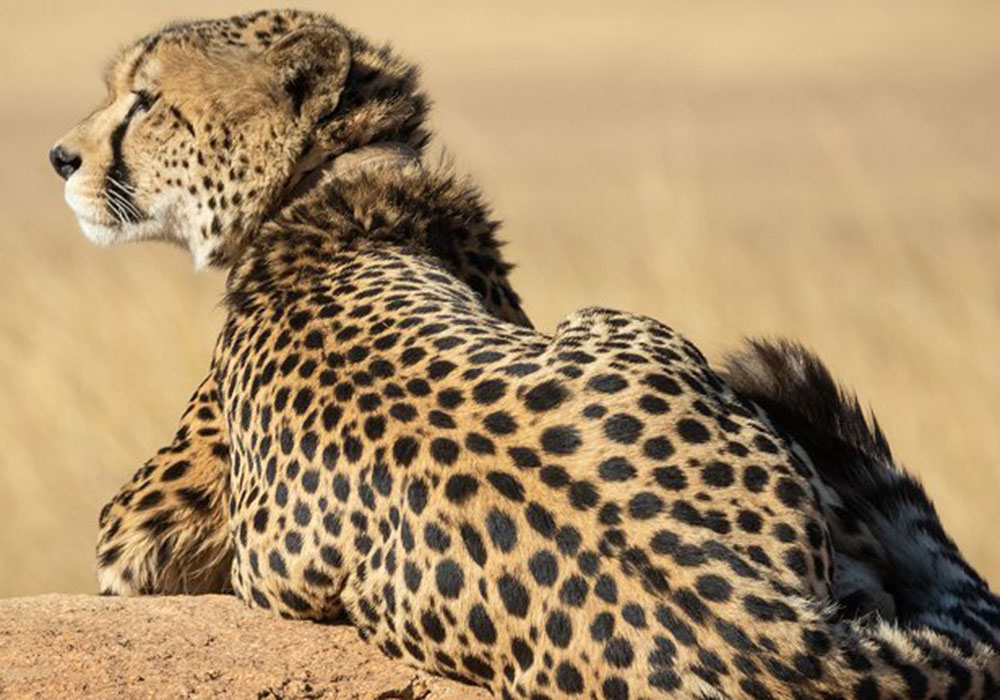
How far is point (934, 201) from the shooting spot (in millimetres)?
11820

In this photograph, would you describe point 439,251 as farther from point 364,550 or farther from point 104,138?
point 364,550

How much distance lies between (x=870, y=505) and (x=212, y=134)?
53.0 inches

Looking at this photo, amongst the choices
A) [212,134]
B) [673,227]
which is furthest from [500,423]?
[673,227]

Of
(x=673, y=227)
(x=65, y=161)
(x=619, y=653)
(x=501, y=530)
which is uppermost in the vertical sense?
(x=673, y=227)

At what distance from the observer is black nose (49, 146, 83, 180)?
3662 mm

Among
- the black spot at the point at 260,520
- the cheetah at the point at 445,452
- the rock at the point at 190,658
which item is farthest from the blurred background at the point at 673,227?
the rock at the point at 190,658

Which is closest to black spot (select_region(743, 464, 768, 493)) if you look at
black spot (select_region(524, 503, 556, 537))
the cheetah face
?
black spot (select_region(524, 503, 556, 537))

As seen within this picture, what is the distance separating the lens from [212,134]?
3.57m

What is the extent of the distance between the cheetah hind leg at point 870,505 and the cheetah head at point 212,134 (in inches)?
36.3

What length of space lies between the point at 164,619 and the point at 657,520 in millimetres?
811

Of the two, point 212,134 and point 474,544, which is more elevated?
point 212,134

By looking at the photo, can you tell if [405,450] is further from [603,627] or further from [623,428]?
[603,627]

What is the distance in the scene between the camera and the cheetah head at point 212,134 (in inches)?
140

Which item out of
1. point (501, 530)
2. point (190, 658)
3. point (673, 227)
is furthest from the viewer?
point (673, 227)
